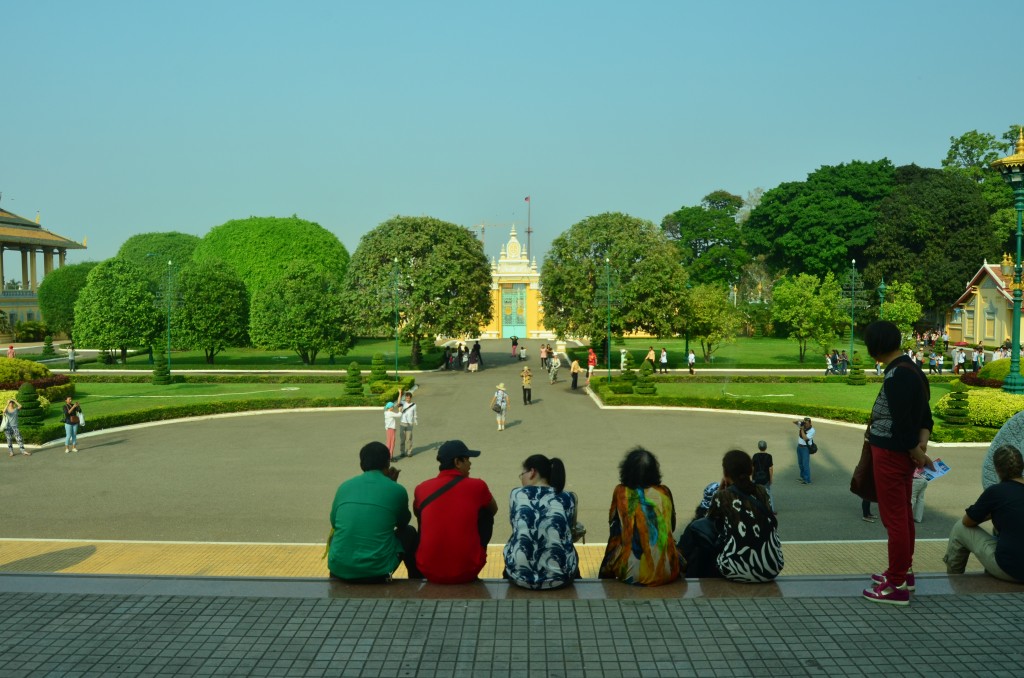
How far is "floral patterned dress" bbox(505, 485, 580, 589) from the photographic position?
234 inches

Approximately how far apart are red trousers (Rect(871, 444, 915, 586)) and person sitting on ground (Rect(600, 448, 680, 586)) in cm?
147

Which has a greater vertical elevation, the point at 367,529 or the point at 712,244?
the point at 712,244

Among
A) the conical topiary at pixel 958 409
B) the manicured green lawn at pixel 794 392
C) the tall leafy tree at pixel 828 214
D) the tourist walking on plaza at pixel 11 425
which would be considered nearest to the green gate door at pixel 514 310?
the tall leafy tree at pixel 828 214

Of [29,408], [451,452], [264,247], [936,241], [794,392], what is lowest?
[794,392]

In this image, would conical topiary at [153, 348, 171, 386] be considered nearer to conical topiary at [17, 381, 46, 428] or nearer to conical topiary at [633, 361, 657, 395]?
conical topiary at [17, 381, 46, 428]

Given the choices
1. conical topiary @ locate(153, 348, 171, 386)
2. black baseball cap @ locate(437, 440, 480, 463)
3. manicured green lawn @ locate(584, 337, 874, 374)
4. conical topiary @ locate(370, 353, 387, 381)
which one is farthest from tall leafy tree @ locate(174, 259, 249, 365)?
black baseball cap @ locate(437, 440, 480, 463)

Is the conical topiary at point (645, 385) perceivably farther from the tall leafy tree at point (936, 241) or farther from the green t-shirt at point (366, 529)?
the tall leafy tree at point (936, 241)

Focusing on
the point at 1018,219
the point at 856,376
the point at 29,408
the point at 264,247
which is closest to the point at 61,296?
the point at 264,247

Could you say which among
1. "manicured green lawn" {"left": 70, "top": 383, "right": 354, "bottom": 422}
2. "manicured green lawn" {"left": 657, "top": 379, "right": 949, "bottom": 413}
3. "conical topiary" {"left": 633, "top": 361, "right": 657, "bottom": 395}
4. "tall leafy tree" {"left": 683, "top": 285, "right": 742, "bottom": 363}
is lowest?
"manicured green lawn" {"left": 657, "top": 379, "right": 949, "bottom": 413}

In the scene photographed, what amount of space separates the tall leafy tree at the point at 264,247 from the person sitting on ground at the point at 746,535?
5801 cm

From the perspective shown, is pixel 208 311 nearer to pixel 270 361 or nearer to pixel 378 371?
pixel 270 361

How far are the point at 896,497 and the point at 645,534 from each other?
1.77 m

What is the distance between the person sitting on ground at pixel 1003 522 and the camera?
20.1 ft

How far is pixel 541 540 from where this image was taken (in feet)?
19.5
